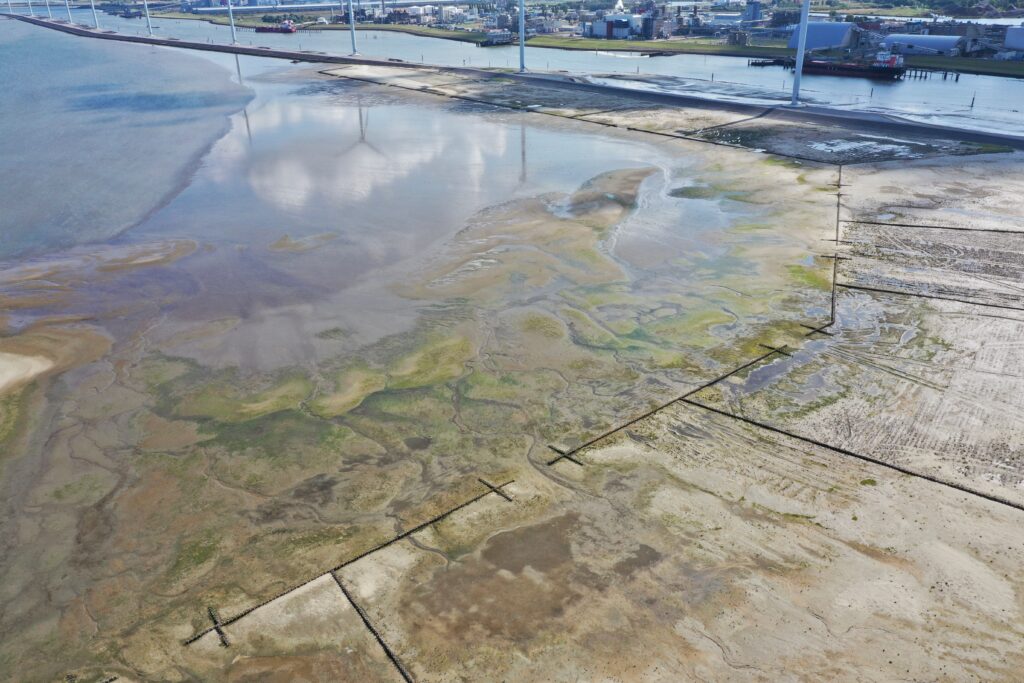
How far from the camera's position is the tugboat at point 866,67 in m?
58.6

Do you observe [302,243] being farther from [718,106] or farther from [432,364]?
[718,106]

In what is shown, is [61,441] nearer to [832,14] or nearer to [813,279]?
[813,279]

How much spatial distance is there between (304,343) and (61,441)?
5.01 metres

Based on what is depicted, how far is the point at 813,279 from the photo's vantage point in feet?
61.9

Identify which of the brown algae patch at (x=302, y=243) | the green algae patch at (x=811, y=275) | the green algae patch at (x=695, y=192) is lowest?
the green algae patch at (x=811, y=275)

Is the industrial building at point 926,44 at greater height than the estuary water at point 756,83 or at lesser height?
greater

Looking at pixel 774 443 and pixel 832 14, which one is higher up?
pixel 832 14

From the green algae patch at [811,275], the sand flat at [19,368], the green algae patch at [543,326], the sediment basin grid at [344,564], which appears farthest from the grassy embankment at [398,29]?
the sediment basin grid at [344,564]

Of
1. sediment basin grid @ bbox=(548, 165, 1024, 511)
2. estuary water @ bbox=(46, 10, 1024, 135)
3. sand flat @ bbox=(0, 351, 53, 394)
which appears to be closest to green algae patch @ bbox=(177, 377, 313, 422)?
sand flat @ bbox=(0, 351, 53, 394)

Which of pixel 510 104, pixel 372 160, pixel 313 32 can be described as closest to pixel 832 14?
pixel 313 32

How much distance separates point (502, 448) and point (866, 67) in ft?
199

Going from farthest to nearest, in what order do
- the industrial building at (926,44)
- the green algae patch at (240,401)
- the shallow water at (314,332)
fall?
1. the industrial building at (926,44)
2. the green algae patch at (240,401)
3. the shallow water at (314,332)

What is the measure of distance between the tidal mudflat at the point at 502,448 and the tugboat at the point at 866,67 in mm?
40054

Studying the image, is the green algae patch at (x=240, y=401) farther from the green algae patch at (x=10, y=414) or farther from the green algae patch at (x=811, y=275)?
the green algae patch at (x=811, y=275)
